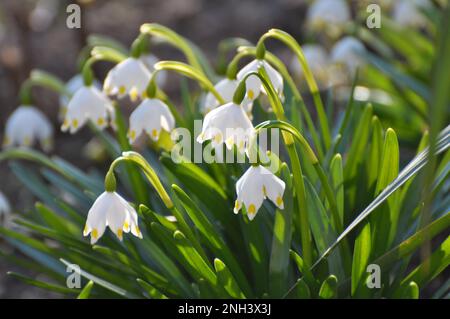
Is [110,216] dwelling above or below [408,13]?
below

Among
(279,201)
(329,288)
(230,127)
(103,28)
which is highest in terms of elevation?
(103,28)

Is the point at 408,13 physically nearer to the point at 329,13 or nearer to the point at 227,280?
the point at 329,13

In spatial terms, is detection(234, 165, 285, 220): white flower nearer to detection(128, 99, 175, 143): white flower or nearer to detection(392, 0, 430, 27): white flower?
detection(128, 99, 175, 143): white flower

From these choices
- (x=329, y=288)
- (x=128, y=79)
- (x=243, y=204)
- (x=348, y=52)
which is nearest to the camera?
(x=329, y=288)

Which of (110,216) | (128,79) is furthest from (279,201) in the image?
(128,79)

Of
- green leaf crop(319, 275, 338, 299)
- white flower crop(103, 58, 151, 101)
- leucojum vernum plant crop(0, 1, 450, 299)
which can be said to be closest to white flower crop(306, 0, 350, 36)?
leucojum vernum plant crop(0, 1, 450, 299)

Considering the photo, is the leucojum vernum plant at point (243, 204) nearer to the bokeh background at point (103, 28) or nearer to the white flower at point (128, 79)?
the white flower at point (128, 79)

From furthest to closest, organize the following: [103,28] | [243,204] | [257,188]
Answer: [103,28] < [243,204] < [257,188]

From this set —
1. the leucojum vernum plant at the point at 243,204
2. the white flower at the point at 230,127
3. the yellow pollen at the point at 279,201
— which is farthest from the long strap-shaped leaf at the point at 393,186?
the white flower at the point at 230,127
